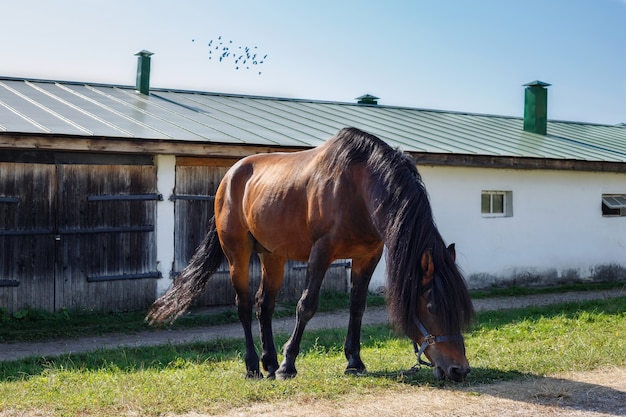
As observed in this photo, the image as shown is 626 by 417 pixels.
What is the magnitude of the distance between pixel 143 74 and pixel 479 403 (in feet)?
40.7

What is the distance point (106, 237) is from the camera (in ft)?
36.3

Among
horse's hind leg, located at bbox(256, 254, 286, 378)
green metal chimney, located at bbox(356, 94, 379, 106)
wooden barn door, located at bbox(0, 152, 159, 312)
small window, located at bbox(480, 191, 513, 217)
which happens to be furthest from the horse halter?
green metal chimney, located at bbox(356, 94, 379, 106)

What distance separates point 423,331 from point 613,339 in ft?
12.6

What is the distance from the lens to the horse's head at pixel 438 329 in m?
5.11

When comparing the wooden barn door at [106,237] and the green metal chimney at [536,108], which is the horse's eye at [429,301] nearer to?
the wooden barn door at [106,237]

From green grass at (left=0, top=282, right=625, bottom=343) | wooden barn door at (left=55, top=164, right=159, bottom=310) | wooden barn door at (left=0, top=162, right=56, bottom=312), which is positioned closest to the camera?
green grass at (left=0, top=282, right=625, bottom=343)

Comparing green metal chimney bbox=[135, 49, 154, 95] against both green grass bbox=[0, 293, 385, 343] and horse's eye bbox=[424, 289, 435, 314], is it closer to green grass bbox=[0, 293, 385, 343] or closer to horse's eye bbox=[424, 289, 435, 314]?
green grass bbox=[0, 293, 385, 343]

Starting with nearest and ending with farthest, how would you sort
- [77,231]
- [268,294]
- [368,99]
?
[268,294], [77,231], [368,99]

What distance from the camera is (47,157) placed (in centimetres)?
1060

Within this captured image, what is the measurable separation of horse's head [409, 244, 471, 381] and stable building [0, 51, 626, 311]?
6.58 m

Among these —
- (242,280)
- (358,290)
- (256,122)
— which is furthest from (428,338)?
(256,122)

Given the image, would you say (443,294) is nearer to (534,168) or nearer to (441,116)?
(534,168)

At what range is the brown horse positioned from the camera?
17.1ft

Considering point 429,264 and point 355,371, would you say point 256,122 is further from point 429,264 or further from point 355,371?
point 429,264
